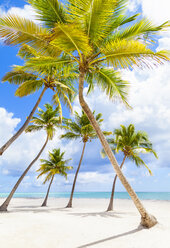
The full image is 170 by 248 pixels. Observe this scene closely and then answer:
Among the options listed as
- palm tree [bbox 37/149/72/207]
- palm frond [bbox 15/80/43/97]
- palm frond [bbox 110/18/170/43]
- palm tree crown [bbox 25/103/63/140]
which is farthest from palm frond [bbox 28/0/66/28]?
palm tree [bbox 37/149/72/207]

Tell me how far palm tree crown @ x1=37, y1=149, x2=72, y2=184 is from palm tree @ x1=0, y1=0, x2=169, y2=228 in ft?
47.2

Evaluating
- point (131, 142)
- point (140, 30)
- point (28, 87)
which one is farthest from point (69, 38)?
point (131, 142)

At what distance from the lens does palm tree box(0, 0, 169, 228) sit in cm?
538

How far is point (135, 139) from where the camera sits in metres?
15.7

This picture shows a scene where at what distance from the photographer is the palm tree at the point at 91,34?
17.6ft

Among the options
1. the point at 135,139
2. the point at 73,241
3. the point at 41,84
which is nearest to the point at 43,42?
the point at 41,84

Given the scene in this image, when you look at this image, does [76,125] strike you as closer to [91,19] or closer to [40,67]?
[40,67]

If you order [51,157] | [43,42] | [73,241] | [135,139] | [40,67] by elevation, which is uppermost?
[43,42]

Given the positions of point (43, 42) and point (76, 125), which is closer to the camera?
point (43, 42)

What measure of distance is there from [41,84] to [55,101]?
61.6 inches

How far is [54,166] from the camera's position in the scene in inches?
802

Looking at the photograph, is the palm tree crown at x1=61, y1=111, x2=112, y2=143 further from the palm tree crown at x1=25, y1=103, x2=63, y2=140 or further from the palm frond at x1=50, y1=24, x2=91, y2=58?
the palm frond at x1=50, y1=24, x2=91, y2=58

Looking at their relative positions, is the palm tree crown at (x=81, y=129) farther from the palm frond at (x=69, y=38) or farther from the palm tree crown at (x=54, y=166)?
the palm frond at (x=69, y=38)

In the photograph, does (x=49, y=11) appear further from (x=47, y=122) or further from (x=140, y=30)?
(x=47, y=122)
